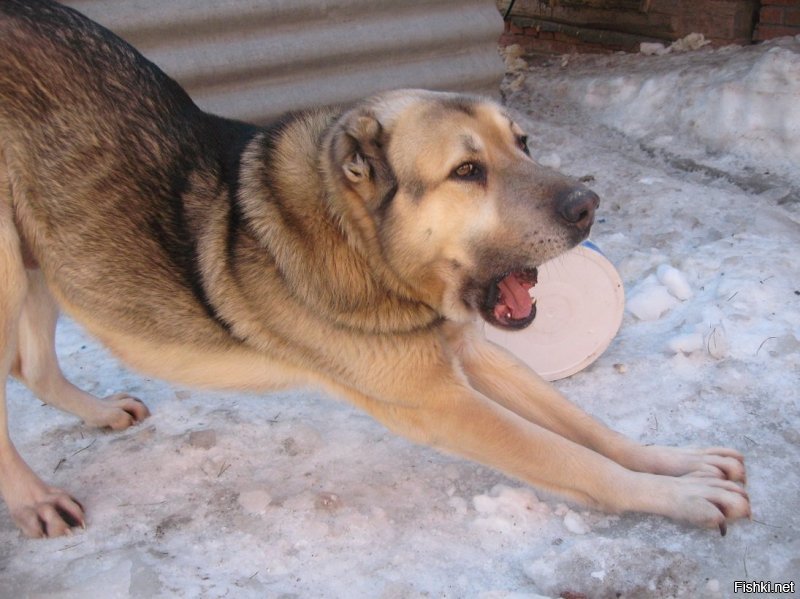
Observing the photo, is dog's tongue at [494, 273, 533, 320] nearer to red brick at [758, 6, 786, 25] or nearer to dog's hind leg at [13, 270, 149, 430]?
dog's hind leg at [13, 270, 149, 430]

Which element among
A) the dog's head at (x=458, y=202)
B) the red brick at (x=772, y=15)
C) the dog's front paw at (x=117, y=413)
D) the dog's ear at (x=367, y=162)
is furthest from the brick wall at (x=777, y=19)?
the dog's front paw at (x=117, y=413)

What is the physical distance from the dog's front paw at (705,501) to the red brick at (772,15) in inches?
199

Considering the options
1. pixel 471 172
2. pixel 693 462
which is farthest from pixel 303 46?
pixel 693 462

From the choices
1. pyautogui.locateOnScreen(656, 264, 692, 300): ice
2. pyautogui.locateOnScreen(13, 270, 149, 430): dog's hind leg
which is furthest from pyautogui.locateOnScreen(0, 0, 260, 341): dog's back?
pyautogui.locateOnScreen(656, 264, 692, 300): ice

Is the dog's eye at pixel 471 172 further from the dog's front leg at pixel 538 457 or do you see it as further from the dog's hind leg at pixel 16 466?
the dog's hind leg at pixel 16 466

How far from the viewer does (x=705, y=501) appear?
2668 millimetres

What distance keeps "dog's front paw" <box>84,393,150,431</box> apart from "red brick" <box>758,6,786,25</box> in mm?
5657

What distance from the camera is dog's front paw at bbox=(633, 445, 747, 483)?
284cm

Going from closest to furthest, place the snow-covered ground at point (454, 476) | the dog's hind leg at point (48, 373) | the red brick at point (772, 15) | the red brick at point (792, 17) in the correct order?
the snow-covered ground at point (454, 476) → the dog's hind leg at point (48, 373) → the red brick at point (792, 17) → the red brick at point (772, 15)

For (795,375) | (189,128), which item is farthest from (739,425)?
(189,128)

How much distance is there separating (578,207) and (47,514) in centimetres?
202

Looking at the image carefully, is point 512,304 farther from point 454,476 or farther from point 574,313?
point 574,313

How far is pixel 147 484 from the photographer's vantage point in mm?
3133

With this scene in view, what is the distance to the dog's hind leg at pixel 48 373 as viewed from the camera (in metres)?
3.25
